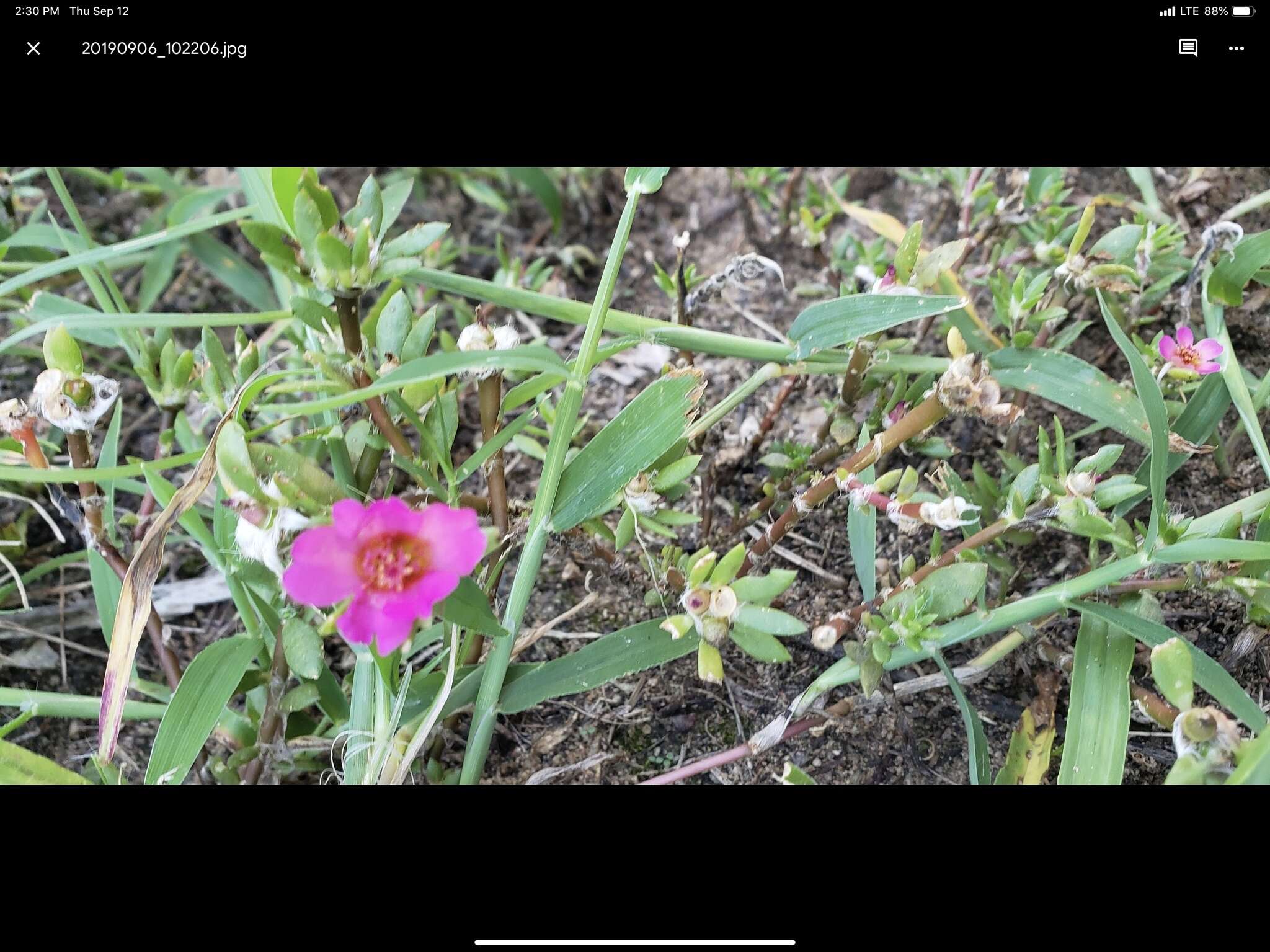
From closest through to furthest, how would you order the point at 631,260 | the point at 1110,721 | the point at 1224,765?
the point at 1224,765 < the point at 1110,721 < the point at 631,260

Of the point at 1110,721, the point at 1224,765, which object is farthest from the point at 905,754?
the point at 1224,765

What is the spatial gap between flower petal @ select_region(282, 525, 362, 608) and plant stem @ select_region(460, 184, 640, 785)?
10.1 inches

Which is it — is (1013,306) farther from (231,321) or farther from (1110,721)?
(231,321)

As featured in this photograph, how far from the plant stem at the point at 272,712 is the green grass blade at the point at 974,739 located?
793 millimetres

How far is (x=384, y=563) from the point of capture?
0.86 m

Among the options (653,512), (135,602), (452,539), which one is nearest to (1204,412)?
(653,512)

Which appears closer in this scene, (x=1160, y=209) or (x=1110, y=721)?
(x=1110, y=721)

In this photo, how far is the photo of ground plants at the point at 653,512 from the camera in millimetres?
1021

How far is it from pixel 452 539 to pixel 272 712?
0.47m

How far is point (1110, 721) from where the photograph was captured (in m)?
1.06

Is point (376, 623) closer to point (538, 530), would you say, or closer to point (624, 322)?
point (538, 530)
